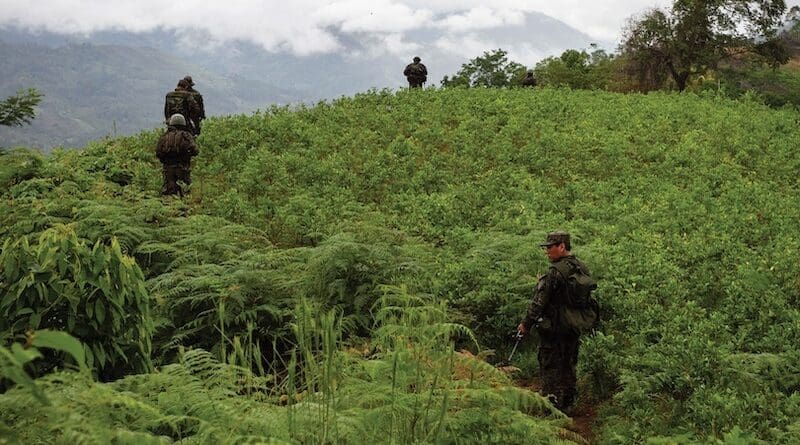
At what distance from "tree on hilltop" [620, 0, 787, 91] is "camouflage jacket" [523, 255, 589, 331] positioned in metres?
30.3

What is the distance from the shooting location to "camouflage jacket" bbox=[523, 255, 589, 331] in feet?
24.9

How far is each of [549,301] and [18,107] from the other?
48.7 ft

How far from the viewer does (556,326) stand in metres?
7.61

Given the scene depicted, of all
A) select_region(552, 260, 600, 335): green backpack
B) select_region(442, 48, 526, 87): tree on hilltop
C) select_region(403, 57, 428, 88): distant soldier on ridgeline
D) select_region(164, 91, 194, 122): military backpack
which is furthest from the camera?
select_region(442, 48, 526, 87): tree on hilltop

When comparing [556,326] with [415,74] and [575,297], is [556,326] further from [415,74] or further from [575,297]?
[415,74]

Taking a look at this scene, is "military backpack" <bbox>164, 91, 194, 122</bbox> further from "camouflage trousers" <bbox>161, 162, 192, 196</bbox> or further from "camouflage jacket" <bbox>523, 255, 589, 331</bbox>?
"camouflage jacket" <bbox>523, 255, 589, 331</bbox>

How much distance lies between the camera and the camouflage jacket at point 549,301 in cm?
758

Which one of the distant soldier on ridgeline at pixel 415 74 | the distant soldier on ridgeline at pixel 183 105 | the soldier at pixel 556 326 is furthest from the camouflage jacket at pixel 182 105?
the soldier at pixel 556 326

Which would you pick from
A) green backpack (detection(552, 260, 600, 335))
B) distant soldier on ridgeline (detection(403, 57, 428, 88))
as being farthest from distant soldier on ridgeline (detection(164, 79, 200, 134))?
green backpack (detection(552, 260, 600, 335))

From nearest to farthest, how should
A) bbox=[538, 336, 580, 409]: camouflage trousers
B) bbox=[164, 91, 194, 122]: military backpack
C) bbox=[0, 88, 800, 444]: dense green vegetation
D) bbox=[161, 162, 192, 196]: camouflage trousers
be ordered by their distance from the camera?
bbox=[0, 88, 800, 444]: dense green vegetation < bbox=[538, 336, 580, 409]: camouflage trousers < bbox=[161, 162, 192, 196]: camouflage trousers < bbox=[164, 91, 194, 122]: military backpack

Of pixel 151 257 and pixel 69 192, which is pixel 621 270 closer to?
pixel 151 257

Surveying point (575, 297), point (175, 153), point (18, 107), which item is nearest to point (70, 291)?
point (575, 297)

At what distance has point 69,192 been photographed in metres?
14.9

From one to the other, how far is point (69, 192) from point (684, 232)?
44.7 feet
